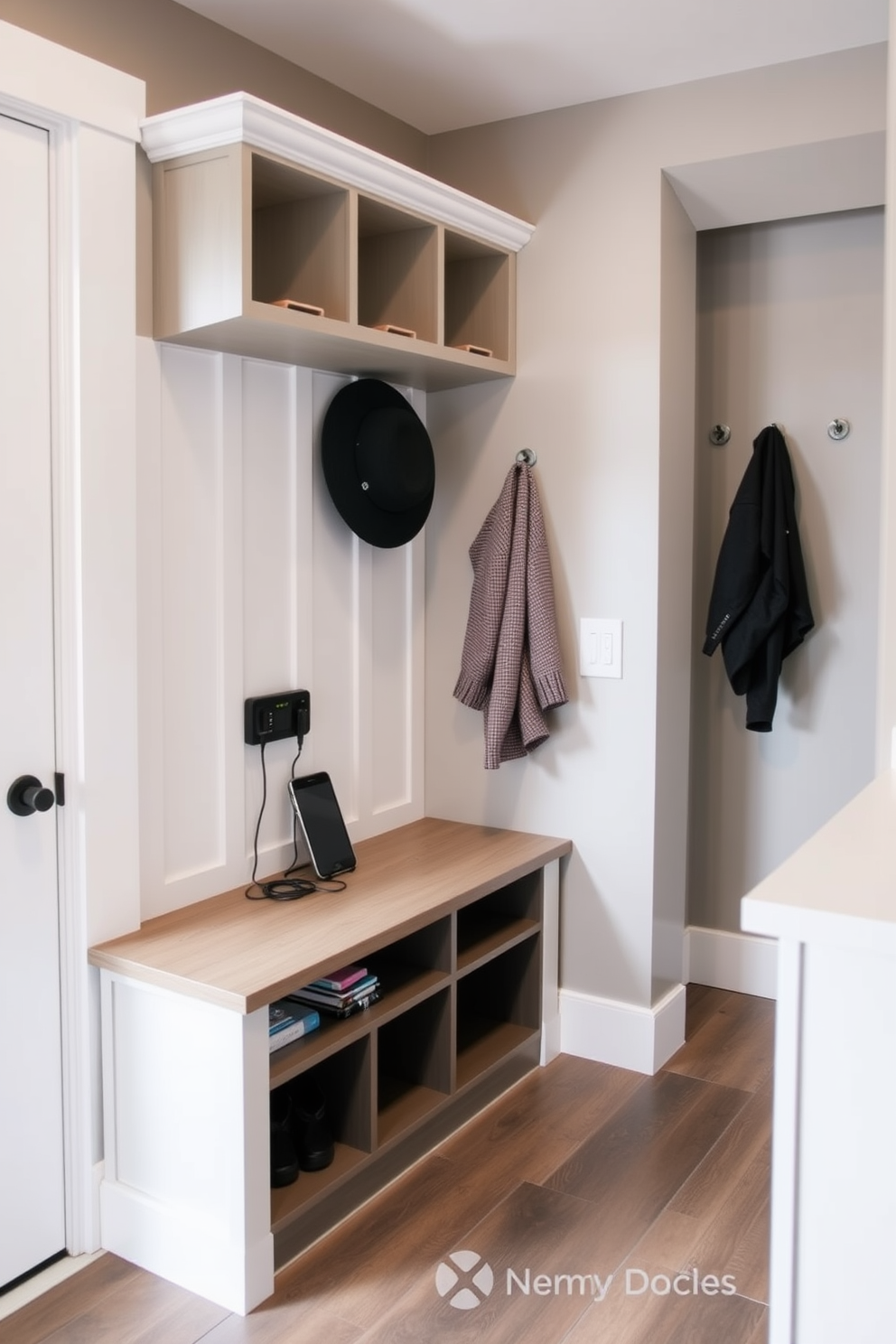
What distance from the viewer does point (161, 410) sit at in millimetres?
2262

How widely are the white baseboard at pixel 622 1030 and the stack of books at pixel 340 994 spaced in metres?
0.81

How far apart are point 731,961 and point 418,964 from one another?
122 cm

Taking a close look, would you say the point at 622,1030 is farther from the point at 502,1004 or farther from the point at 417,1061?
the point at 417,1061

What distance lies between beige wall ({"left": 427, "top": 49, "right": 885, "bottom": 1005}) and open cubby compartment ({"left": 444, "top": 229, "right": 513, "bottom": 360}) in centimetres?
6

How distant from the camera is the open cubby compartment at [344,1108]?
217 cm

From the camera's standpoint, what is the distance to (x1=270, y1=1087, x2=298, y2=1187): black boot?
84.0 inches

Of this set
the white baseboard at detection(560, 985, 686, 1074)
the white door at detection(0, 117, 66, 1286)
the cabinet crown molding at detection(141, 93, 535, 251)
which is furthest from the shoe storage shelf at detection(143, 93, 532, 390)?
the white baseboard at detection(560, 985, 686, 1074)

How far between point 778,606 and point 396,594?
102 cm

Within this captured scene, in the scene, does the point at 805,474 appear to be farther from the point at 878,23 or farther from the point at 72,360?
the point at 72,360

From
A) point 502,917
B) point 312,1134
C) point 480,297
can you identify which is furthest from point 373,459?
point 312,1134

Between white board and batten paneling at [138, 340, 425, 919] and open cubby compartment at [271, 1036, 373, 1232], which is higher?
white board and batten paneling at [138, 340, 425, 919]

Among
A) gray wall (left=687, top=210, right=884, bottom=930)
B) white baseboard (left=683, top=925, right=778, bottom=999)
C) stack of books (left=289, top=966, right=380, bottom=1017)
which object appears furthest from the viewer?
white baseboard (left=683, top=925, right=778, bottom=999)

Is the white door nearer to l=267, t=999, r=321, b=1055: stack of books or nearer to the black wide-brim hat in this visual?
l=267, t=999, r=321, b=1055: stack of books

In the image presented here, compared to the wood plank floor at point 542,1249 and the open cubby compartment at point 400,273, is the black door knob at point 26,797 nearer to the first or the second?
the wood plank floor at point 542,1249
